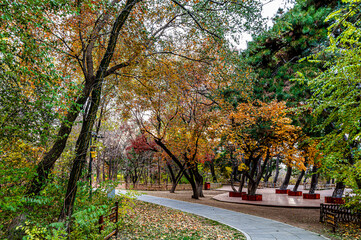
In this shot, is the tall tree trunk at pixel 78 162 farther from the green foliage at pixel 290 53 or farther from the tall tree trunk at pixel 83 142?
the green foliage at pixel 290 53

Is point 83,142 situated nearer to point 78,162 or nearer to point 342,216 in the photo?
point 78,162

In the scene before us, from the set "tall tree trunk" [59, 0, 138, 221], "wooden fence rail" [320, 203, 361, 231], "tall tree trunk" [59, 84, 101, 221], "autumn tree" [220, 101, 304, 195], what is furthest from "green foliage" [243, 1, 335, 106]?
"tall tree trunk" [59, 84, 101, 221]

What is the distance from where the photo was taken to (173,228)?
7465 millimetres

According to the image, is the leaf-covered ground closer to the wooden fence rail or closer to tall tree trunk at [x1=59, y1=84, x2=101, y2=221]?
tall tree trunk at [x1=59, y1=84, x2=101, y2=221]

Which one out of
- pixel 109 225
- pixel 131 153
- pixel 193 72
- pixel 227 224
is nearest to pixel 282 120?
pixel 193 72

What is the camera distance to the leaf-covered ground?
6492 mm

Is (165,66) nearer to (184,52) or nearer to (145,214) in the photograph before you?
(184,52)

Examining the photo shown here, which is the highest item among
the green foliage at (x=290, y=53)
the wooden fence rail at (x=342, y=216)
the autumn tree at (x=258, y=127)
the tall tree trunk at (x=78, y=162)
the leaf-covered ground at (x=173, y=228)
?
the green foliage at (x=290, y=53)

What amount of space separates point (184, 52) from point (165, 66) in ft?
3.74

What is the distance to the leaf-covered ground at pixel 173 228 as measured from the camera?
21.3ft

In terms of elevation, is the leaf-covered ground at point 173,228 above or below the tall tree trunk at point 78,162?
below

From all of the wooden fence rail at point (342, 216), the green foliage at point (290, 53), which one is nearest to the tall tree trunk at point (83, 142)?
the green foliage at point (290, 53)

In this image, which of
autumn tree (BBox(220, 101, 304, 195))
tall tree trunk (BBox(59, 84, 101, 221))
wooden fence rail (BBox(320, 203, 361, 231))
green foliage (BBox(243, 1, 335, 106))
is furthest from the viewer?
autumn tree (BBox(220, 101, 304, 195))

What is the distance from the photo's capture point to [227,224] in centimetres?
822
